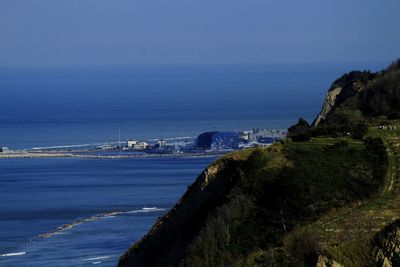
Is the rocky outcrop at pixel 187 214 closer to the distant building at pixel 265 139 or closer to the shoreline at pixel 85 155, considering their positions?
the shoreline at pixel 85 155

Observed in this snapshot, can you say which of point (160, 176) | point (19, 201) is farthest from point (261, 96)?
point (19, 201)

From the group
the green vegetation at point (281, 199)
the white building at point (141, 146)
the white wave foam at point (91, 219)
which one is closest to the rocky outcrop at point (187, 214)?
the green vegetation at point (281, 199)

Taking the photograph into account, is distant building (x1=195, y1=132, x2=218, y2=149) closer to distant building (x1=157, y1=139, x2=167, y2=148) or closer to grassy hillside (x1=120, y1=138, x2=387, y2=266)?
distant building (x1=157, y1=139, x2=167, y2=148)

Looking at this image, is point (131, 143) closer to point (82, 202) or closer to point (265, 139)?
point (265, 139)

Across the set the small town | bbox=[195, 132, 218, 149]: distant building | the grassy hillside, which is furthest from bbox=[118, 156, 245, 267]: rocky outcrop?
bbox=[195, 132, 218, 149]: distant building

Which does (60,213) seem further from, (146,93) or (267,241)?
(146,93)

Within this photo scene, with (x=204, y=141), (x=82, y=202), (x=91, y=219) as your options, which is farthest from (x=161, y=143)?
(x=91, y=219)
